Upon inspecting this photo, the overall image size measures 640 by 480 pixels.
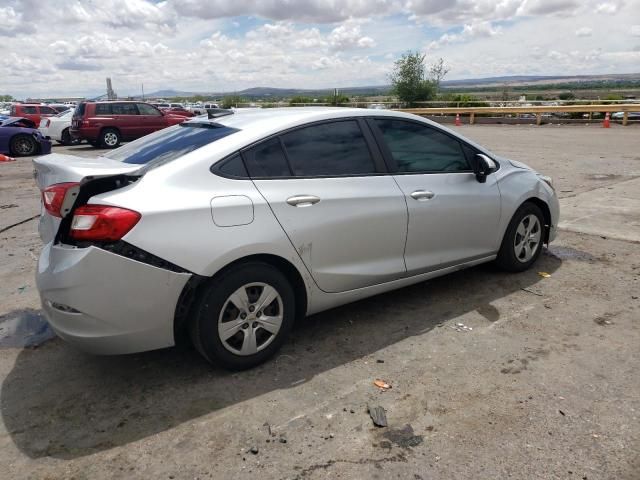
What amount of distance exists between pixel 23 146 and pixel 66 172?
1627cm

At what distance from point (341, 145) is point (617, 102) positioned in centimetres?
2758

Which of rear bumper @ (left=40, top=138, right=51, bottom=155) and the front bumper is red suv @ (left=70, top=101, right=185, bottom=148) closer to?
rear bumper @ (left=40, top=138, right=51, bottom=155)

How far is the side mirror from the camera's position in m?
4.42

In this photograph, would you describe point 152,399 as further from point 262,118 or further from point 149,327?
point 262,118

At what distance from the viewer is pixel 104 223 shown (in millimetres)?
2863

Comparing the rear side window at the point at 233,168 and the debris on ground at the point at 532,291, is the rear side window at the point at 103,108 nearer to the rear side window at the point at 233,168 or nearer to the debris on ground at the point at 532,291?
the rear side window at the point at 233,168

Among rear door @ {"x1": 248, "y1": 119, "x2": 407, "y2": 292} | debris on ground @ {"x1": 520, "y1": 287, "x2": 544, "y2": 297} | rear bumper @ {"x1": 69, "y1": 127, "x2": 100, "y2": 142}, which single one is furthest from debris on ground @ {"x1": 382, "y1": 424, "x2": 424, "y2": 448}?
rear bumper @ {"x1": 69, "y1": 127, "x2": 100, "y2": 142}

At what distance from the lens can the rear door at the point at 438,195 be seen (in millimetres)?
4039

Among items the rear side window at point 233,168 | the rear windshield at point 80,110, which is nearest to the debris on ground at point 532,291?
the rear side window at point 233,168

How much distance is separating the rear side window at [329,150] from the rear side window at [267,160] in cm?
6

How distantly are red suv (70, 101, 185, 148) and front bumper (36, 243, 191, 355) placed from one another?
A: 56.7ft

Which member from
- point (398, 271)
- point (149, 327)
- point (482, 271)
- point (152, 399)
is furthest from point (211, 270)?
point (482, 271)

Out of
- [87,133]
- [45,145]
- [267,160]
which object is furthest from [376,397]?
[87,133]

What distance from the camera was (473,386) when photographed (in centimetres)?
320
